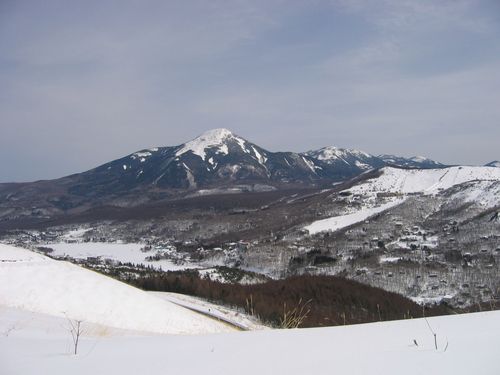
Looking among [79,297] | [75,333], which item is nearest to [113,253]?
[79,297]

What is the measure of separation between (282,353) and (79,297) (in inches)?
437

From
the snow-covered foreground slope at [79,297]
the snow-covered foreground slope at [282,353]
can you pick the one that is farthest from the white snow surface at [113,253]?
the snow-covered foreground slope at [282,353]

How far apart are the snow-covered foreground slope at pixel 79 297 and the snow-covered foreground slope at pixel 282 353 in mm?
6700

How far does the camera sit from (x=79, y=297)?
15312 millimetres

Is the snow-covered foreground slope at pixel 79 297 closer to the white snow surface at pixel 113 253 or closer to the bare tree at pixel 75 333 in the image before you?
the bare tree at pixel 75 333

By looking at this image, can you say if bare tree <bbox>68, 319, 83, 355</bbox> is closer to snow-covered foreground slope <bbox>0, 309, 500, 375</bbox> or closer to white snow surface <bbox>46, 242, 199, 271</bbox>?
snow-covered foreground slope <bbox>0, 309, 500, 375</bbox>

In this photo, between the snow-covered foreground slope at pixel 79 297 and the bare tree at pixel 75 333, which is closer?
the bare tree at pixel 75 333

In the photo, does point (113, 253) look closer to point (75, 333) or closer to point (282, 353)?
point (75, 333)

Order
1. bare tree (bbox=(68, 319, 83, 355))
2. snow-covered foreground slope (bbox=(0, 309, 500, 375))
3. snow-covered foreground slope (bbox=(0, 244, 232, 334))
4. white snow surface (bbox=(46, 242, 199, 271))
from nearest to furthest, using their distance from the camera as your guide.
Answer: snow-covered foreground slope (bbox=(0, 309, 500, 375)) < bare tree (bbox=(68, 319, 83, 355)) < snow-covered foreground slope (bbox=(0, 244, 232, 334)) < white snow surface (bbox=(46, 242, 199, 271))

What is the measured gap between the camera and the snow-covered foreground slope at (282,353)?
5.43 m

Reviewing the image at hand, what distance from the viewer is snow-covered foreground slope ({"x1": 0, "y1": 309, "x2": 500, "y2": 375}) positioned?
5.43 m

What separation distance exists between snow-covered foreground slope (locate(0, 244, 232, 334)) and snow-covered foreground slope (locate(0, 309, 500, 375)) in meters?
6.70

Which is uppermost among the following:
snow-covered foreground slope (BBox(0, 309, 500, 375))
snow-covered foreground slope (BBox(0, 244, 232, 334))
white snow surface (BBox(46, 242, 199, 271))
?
snow-covered foreground slope (BBox(0, 309, 500, 375))

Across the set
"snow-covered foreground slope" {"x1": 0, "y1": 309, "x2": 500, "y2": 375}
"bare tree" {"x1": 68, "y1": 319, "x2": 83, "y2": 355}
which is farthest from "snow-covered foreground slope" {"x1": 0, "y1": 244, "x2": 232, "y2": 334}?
"snow-covered foreground slope" {"x1": 0, "y1": 309, "x2": 500, "y2": 375}
